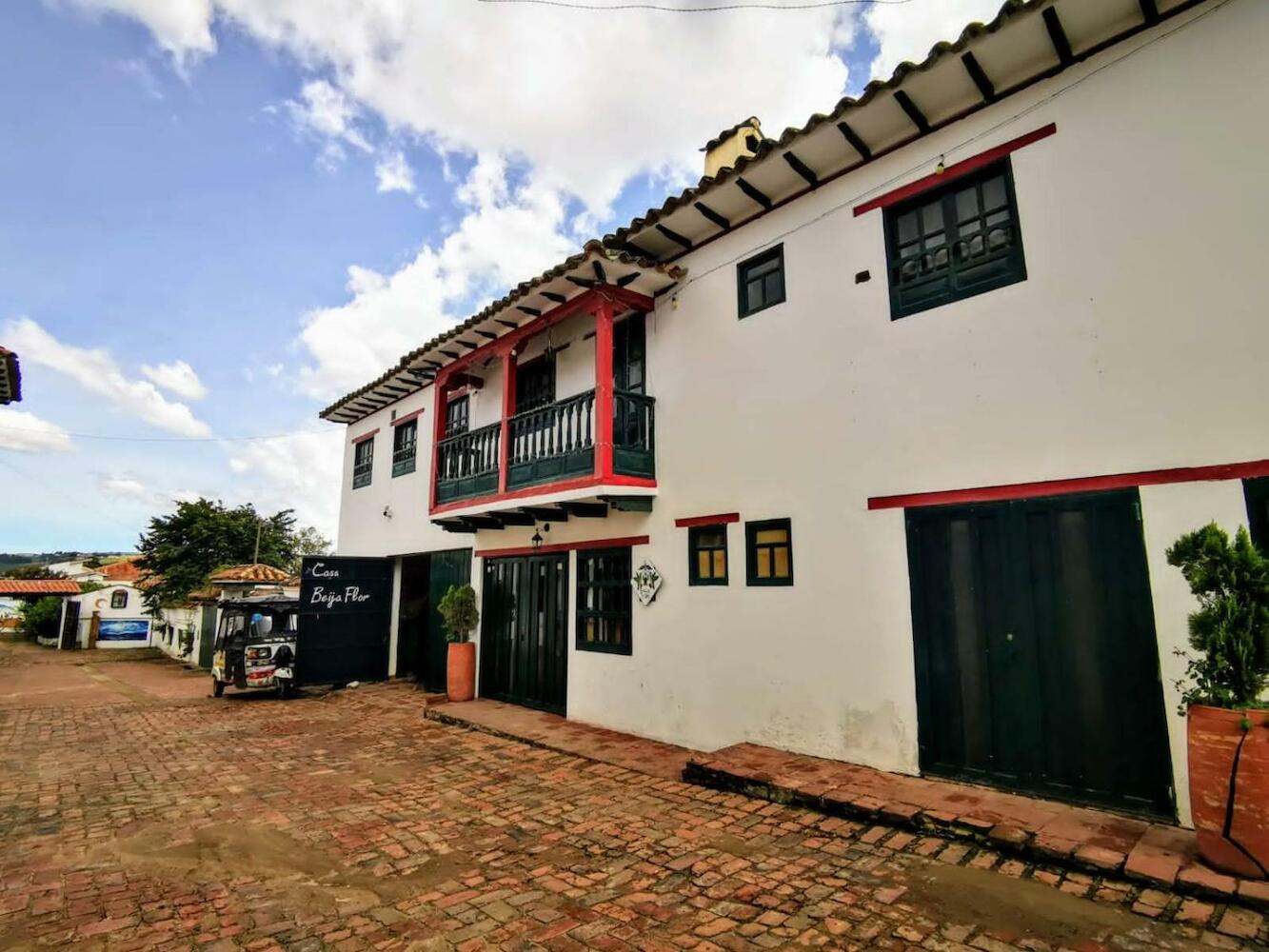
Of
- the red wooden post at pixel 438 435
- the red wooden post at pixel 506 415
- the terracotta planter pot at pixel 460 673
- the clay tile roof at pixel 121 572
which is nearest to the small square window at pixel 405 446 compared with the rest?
the red wooden post at pixel 438 435

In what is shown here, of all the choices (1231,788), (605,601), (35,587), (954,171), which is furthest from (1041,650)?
(35,587)

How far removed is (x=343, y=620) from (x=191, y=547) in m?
15.7

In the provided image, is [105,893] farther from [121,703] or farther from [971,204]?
[121,703]

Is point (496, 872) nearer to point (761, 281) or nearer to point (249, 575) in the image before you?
point (761, 281)

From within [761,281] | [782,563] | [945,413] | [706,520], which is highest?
[761,281]

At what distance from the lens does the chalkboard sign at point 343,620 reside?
1272 centimetres

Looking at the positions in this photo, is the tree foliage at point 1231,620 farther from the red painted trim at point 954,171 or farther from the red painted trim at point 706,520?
the red painted trim at point 706,520

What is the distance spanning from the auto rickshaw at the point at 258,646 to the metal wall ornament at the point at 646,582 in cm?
788

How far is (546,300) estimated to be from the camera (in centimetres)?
897

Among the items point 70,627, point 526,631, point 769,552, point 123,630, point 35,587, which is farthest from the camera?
point 35,587

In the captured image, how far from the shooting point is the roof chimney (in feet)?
30.0

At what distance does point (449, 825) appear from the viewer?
5297 mm

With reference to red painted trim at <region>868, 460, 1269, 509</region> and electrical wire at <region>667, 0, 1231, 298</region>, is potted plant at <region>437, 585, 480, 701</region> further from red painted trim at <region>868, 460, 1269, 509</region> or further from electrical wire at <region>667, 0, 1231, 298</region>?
red painted trim at <region>868, 460, 1269, 509</region>

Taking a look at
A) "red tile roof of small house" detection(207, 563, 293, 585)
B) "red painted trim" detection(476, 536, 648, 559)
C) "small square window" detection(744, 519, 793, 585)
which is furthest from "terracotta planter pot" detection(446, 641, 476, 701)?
"red tile roof of small house" detection(207, 563, 293, 585)
